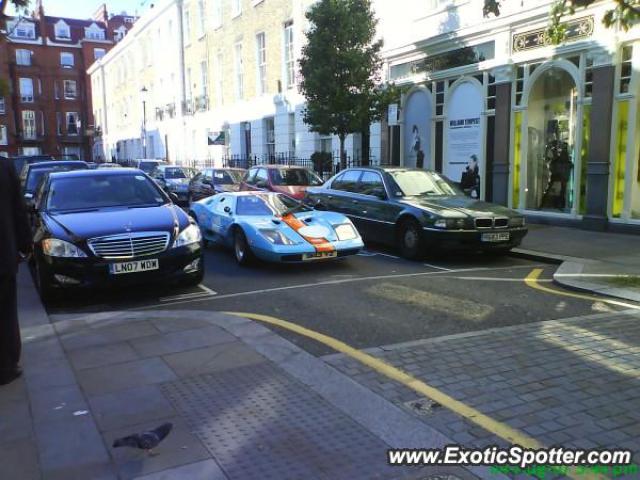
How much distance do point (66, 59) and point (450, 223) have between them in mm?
71535

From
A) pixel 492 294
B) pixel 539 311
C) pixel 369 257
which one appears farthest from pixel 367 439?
pixel 369 257

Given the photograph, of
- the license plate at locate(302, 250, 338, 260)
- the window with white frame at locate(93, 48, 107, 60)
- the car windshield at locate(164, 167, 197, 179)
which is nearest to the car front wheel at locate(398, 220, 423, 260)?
the license plate at locate(302, 250, 338, 260)

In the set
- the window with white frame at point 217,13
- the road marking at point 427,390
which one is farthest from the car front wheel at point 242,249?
the window with white frame at point 217,13

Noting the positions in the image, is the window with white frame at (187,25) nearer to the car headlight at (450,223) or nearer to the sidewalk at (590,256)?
the sidewalk at (590,256)

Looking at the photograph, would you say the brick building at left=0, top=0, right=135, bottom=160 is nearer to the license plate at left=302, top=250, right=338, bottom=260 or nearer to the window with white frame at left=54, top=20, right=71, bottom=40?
the window with white frame at left=54, top=20, right=71, bottom=40

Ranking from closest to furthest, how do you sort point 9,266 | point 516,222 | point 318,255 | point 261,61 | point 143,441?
point 143,441 → point 9,266 → point 318,255 → point 516,222 → point 261,61

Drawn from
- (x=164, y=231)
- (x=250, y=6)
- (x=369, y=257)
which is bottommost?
(x=369, y=257)

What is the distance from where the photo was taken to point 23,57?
221 feet

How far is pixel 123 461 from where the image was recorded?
330 cm

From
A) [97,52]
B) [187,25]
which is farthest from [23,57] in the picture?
[187,25]

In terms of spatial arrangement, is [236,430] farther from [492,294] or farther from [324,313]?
[492,294]

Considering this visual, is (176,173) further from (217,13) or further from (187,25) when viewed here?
(187,25)

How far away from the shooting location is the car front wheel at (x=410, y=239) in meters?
10.0

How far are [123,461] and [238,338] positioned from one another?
2.21 metres
